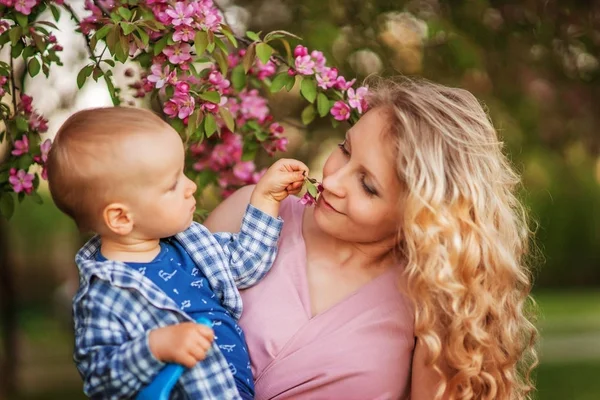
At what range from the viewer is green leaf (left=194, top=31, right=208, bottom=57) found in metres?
2.62

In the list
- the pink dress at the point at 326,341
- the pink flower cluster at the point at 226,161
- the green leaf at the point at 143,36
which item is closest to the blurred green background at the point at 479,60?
the pink flower cluster at the point at 226,161

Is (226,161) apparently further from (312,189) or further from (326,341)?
(326,341)

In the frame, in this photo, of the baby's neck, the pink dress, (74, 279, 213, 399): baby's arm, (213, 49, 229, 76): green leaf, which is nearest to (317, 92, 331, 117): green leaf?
(213, 49, 229, 76): green leaf

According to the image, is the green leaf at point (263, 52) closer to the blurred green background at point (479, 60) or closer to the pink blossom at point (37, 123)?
the blurred green background at point (479, 60)

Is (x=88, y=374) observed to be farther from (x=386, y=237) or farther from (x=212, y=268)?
(x=386, y=237)

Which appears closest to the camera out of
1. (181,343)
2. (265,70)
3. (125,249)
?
(181,343)

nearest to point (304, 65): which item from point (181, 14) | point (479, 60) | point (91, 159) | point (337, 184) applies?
point (181, 14)

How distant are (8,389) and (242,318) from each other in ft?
12.0

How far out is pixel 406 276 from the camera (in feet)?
8.82

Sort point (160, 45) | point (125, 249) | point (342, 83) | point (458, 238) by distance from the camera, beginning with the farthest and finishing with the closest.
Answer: point (342, 83) → point (160, 45) → point (458, 238) → point (125, 249)

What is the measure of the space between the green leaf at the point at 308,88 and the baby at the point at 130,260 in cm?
77

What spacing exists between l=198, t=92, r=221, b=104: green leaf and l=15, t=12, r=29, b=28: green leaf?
2.01ft

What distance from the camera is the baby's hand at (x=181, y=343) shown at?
2.01 metres

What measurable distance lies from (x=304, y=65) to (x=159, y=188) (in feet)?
3.01
